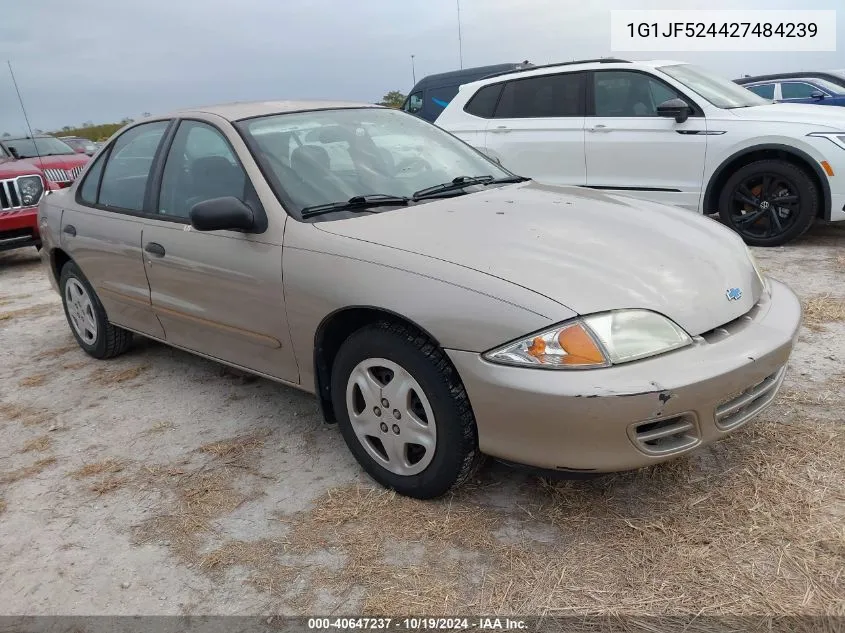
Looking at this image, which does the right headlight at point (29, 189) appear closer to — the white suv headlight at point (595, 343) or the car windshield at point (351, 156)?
the car windshield at point (351, 156)

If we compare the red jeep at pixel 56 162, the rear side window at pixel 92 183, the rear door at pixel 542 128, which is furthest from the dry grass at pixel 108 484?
the red jeep at pixel 56 162

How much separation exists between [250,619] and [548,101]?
600 centimetres

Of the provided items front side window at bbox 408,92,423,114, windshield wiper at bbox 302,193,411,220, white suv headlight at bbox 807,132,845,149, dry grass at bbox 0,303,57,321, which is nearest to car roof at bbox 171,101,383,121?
windshield wiper at bbox 302,193,411,220

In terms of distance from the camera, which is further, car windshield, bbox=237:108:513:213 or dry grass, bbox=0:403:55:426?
dry grass, bbox=0:403:55:426

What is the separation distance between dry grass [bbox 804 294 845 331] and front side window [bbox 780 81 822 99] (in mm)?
8969

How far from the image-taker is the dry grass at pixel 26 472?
315cm

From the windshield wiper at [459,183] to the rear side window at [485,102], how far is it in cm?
404

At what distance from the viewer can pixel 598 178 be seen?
21.9 ft

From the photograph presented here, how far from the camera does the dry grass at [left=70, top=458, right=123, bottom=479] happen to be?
3.12m

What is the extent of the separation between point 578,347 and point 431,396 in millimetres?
535

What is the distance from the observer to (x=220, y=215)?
9.41 ft

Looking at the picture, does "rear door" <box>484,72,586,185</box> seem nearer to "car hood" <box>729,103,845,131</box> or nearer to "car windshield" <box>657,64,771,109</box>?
"car windshield" <box>657,64,771,109</box>

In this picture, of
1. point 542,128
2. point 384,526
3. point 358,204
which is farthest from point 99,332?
point 542,128

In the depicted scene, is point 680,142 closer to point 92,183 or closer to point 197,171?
point 197,171
